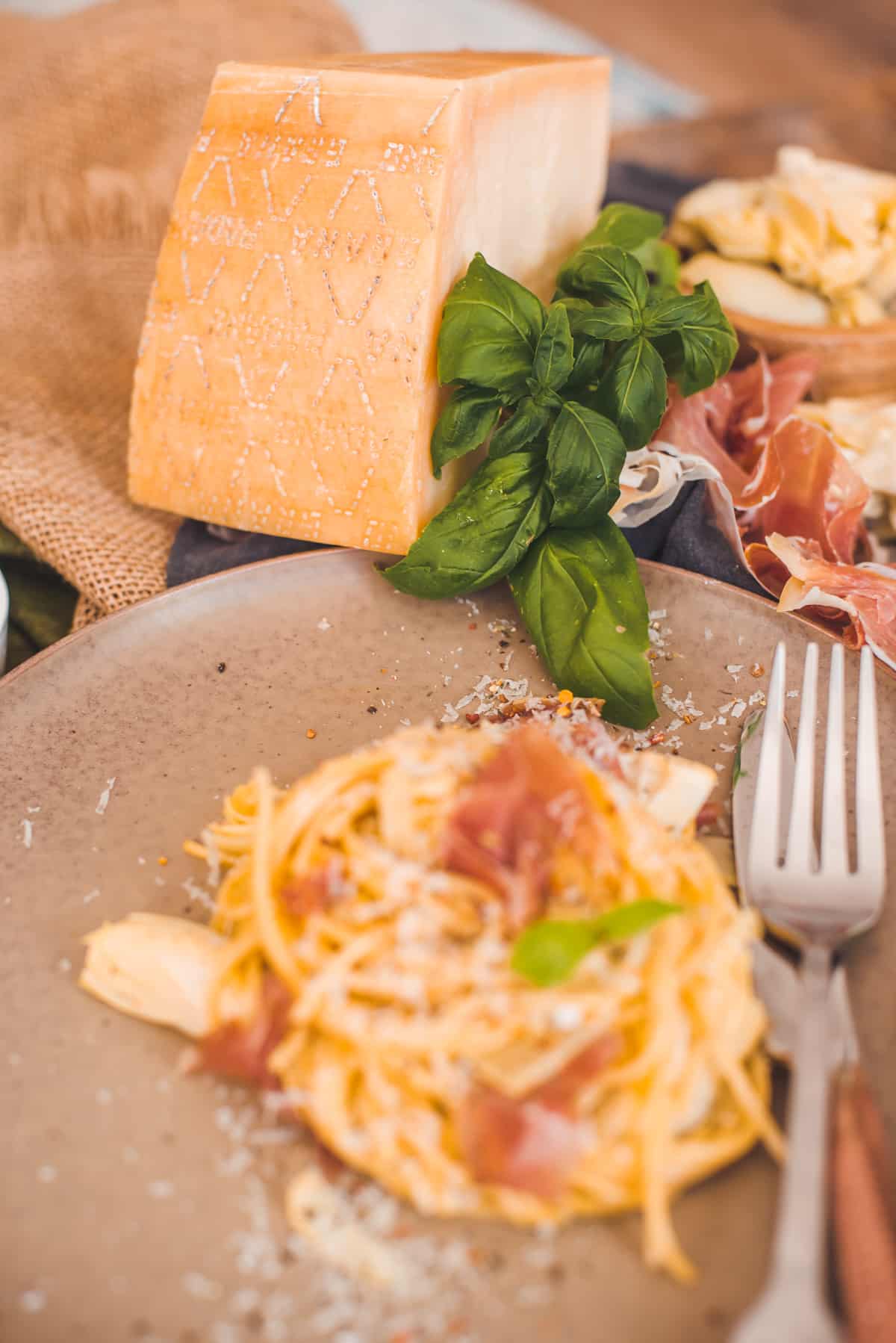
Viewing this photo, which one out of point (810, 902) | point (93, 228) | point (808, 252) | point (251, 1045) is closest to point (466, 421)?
point (810, 902)

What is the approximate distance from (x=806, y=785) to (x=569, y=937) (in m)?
0.44

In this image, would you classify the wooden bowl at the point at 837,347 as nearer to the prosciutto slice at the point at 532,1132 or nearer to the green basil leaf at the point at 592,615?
the green basil leaf at the point at 592,615

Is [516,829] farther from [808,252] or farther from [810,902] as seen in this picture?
[808,252]

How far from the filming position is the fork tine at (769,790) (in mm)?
1169

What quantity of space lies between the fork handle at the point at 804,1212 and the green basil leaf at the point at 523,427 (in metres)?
0.84

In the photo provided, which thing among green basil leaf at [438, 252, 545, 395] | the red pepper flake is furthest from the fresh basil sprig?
the red pepper flake

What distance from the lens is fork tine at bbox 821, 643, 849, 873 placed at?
3.84 feet

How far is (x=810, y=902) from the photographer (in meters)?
1.14

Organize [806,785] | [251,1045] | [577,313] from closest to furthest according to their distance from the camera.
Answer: [251,1045] < [806,785] < [577,313]

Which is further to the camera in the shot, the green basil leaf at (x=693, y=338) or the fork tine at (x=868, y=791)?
the green basil leaf at (x=693, y=338)

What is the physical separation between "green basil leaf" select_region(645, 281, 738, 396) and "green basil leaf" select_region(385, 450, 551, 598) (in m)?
0.26

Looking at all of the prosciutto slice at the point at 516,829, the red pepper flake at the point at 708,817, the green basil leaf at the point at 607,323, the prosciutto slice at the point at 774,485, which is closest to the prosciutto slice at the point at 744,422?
the prosciutto slice at the point at 774,485

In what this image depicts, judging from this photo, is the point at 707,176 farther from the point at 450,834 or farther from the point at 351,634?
the point at 450,834

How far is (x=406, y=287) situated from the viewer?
4.95 feet
